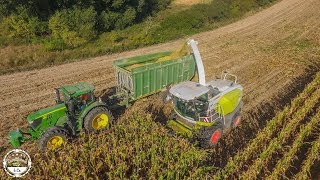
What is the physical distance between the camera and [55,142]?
10.1 metres

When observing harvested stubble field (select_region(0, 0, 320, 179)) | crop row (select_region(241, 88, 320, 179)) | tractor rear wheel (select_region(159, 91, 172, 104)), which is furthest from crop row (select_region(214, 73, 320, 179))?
tractor rear wheel (select_region(159, 91, 172, 104))

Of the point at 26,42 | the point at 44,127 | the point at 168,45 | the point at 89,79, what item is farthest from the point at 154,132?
the point at 26,42

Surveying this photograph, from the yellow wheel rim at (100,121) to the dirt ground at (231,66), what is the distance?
11.4 feet

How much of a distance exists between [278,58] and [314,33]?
9102 millimetres

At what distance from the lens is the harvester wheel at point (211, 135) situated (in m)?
10.0

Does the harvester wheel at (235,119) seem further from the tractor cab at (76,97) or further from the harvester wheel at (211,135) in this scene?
the tractor cab at (76,97)

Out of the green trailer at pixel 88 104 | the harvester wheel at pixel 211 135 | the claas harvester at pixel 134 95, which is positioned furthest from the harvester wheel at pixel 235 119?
the green trailer at pixel 88 104

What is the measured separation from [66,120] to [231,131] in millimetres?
6287

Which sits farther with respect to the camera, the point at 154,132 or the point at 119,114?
the point at 119,114

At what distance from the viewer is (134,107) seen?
13984mm

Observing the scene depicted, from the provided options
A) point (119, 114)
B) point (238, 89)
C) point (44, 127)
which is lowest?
point (119, 114)

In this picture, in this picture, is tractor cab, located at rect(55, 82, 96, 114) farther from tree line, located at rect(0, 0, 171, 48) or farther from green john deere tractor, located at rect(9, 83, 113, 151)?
tree line, located at rect(0, 0, 171, 48)

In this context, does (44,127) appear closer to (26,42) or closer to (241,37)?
(26,42)

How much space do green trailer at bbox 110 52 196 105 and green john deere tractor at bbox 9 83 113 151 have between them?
1989 mm
